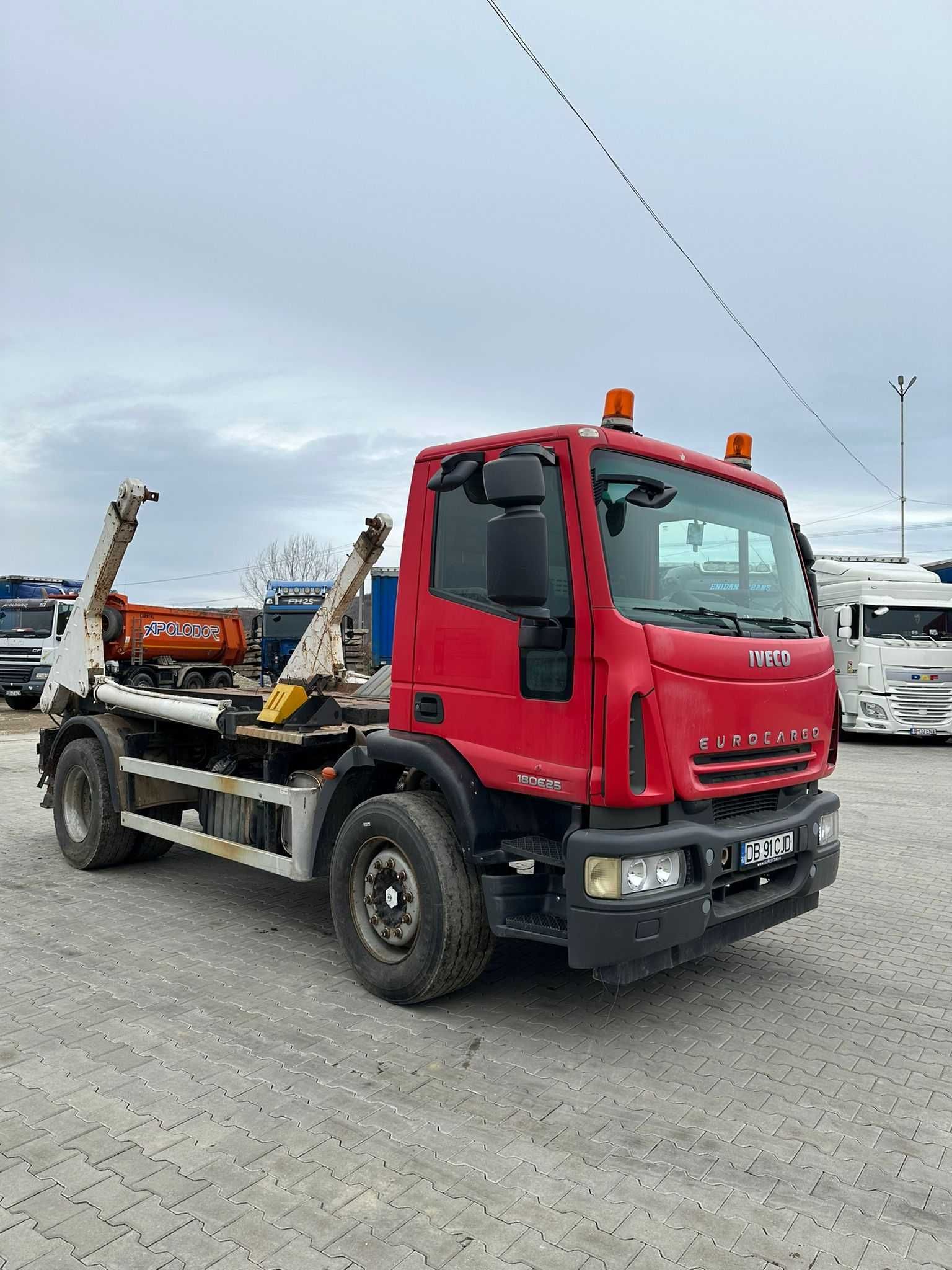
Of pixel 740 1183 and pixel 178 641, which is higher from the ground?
pixel 178 641

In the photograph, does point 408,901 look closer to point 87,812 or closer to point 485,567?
point 485,567

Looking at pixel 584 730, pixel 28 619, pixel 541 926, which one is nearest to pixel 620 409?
pixel 584 730

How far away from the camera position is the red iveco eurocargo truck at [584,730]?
3.78m

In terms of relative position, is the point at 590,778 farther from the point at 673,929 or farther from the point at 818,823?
the point at 818,823

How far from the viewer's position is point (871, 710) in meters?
17.1

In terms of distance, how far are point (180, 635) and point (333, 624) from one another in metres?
14.7

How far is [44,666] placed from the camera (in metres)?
22.8

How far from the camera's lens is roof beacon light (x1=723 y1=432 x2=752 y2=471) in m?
5.25

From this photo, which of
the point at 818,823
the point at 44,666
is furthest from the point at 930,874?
the point at 44,666

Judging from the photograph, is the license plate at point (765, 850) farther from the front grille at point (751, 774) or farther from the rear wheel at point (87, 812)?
the rear wheel at point (87, 812)

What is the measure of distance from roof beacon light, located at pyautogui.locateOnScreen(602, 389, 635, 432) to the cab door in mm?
516

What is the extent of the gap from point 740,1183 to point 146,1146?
1.97 meters

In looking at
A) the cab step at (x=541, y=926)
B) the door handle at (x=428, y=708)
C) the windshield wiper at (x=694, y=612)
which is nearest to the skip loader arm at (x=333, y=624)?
the door handle at (x=428, y=708)

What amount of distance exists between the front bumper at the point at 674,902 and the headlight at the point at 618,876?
22mm
